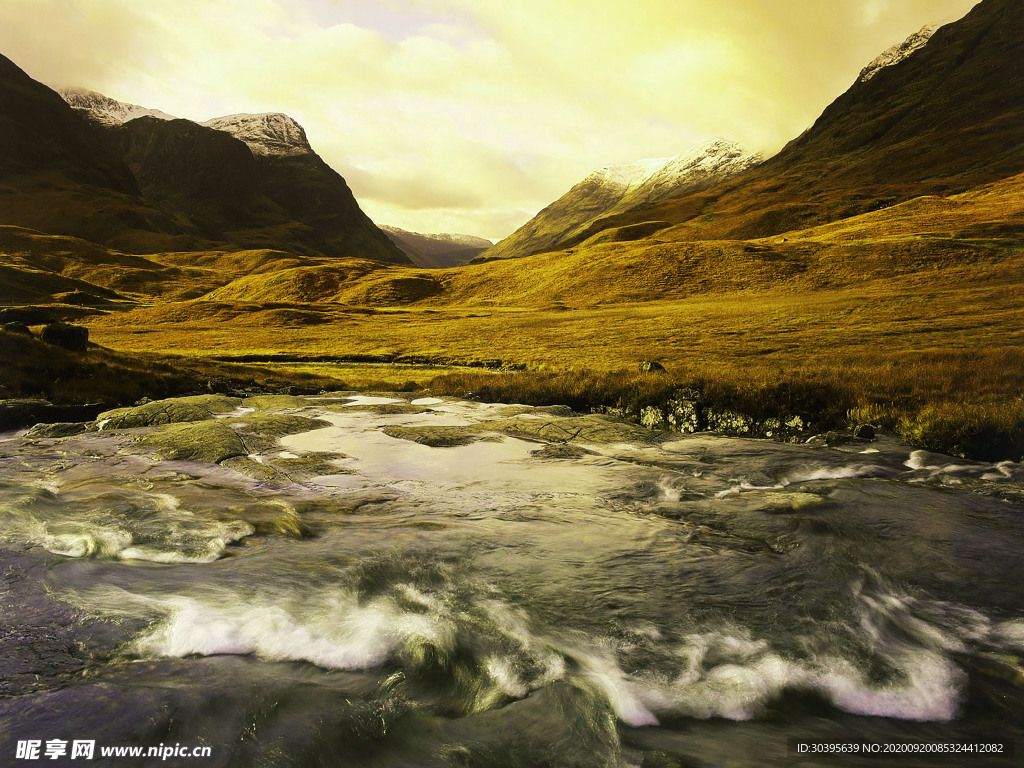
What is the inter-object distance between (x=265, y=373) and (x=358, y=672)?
35509mm

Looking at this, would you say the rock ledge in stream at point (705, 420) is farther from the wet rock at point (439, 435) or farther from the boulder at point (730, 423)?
the wet rock at point (439, 435)

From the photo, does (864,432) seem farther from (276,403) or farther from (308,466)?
(276,403)

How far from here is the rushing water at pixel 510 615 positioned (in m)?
4.95

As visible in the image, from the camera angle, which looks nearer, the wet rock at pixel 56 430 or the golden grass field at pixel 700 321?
the wet rock at pixel 56 430

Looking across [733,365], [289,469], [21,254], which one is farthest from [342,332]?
[21,254]

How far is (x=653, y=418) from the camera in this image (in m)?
19.6

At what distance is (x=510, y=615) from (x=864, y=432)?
13764 millimetres

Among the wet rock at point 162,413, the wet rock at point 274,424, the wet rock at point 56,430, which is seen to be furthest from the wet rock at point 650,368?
the wet rock at point 56,430

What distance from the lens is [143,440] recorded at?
15961mm

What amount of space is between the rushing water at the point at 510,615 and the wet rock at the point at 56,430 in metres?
5.27

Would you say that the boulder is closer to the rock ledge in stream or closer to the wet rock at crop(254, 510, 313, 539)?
the rock ledge in stream

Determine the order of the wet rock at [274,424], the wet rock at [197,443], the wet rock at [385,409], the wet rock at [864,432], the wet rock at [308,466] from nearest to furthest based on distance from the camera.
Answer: the wet rock at [308,466], the wet rock at [197,443], the wet rock at [864,432], the wet rock at [274,424], the wet rock at [385,409]

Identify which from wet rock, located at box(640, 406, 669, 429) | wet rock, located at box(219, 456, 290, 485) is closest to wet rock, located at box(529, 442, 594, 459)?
wet rock, located at box(640, 406, 669, 429)

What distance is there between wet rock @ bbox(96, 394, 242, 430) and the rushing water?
18.5 feet
